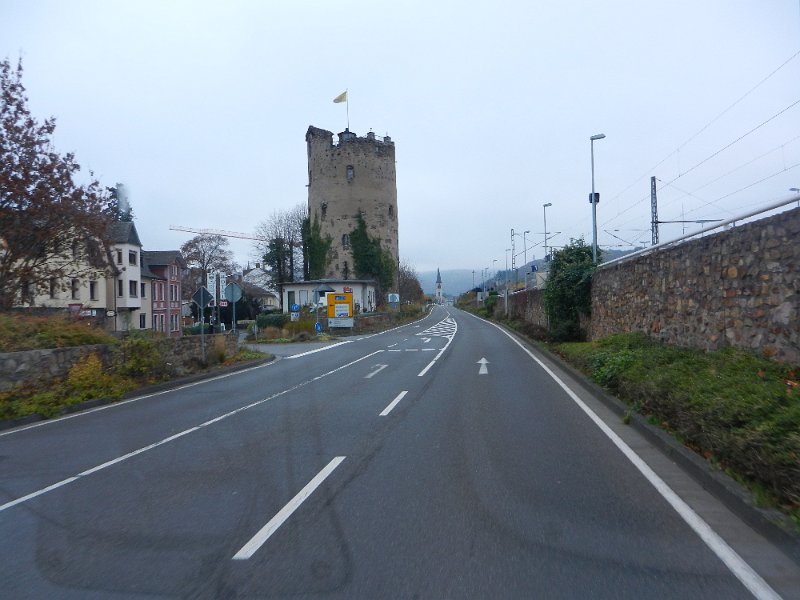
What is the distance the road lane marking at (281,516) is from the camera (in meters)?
5.50

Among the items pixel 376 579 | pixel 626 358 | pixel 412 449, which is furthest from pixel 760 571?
pixel 626 358

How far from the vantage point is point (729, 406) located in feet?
24.8

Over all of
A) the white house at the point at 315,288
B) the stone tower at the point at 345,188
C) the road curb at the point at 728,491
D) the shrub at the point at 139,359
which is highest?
the stone tower at the point at 345,188

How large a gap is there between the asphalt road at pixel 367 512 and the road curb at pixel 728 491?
11 cm

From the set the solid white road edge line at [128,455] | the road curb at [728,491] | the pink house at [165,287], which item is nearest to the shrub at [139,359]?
the solid white road edge line at [128,455]

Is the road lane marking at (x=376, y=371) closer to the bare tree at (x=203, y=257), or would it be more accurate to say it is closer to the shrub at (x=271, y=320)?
the shrub at (x=271, y=320)

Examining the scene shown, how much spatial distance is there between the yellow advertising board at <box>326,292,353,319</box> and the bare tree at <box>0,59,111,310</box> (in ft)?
92.0

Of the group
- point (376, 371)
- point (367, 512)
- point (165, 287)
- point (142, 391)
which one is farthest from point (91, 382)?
point (165, 287)

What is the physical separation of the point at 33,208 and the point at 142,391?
18.3 feet

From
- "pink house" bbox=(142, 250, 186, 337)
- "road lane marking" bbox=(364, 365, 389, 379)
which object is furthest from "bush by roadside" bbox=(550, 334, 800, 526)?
"pink house" bbox=(142, 250, 186, 337)

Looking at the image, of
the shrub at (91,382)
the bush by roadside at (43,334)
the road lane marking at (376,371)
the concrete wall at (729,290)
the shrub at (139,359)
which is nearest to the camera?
the concrete wall at (729,290)

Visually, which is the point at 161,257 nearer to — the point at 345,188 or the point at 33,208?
the point at 345,188

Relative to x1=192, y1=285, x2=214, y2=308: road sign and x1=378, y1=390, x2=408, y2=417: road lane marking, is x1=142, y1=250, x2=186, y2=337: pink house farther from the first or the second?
x1=378, y1=390, x2=408, y2=417: road lane marking

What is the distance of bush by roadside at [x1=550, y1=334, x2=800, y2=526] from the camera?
20.1 feet
